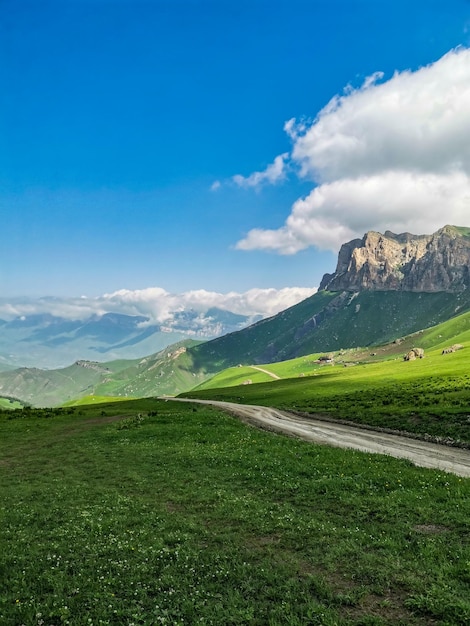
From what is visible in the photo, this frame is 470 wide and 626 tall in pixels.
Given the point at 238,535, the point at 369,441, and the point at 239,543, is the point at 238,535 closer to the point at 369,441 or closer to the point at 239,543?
the point at 239,543

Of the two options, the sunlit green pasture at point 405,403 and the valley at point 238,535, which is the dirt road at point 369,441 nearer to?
the valley at point 238,535

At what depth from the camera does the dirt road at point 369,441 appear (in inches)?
1267

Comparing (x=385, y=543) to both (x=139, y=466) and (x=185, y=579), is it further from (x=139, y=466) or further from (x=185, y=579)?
(x=139, y=466)

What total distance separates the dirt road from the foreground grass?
6.41 m

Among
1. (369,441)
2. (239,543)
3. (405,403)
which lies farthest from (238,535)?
(405,403)

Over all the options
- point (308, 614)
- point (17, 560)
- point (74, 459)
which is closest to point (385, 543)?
point (308, 614)

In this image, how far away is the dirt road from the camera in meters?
32.2

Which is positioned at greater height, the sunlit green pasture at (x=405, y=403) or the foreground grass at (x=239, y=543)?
the foreground grass at (x=239, y=543)

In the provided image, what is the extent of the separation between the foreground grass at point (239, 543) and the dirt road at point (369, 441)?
6.41 metres

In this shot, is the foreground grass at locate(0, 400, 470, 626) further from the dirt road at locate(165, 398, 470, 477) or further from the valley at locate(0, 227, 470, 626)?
the dirt road at locate(165, 398, 470, 477)

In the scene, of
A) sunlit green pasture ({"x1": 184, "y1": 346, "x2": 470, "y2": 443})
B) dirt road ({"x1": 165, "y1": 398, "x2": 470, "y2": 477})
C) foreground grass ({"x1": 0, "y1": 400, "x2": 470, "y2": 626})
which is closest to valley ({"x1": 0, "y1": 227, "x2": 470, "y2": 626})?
foreground grass ({"x1": 0, "y1": 400, "x2": 470, "y2": 626})

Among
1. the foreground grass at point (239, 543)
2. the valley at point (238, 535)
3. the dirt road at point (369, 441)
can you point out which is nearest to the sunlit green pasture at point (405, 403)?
the dirt road at point (369, 441)

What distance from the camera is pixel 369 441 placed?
4350 cm

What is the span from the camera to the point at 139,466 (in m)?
32.4
